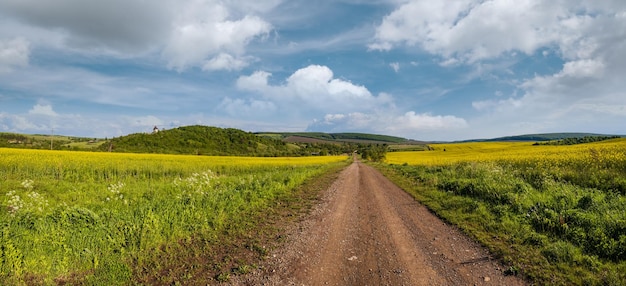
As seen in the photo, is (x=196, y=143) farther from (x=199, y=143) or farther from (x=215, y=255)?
(x=215, y=255)

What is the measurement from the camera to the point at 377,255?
21.6ft

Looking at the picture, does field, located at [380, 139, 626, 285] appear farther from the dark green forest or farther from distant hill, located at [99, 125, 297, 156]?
distant hill, located at [99, 125, 297, 156]

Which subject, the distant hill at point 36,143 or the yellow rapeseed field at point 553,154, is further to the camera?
the distant hill at point 36,143

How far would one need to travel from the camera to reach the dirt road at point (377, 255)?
213 inches

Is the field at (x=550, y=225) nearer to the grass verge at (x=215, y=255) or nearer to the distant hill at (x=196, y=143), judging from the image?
the grass verge at (x=215, y=255)

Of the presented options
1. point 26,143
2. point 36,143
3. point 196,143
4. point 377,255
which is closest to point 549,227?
point 377,255

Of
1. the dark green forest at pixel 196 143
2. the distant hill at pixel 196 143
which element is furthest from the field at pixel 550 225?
the distant hill at pixel 196 143

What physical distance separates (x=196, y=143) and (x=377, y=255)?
9269 centimetres

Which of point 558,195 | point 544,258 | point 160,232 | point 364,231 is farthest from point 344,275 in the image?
point 558,195

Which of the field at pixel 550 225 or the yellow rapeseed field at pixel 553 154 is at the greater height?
the yellow rapeseed field at pixel 553 154

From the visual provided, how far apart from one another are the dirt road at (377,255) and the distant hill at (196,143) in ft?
251

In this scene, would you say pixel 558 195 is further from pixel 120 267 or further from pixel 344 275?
pixel 120 267

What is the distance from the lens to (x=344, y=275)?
555 centimetres

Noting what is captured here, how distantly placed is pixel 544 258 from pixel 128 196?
14.5 meters
